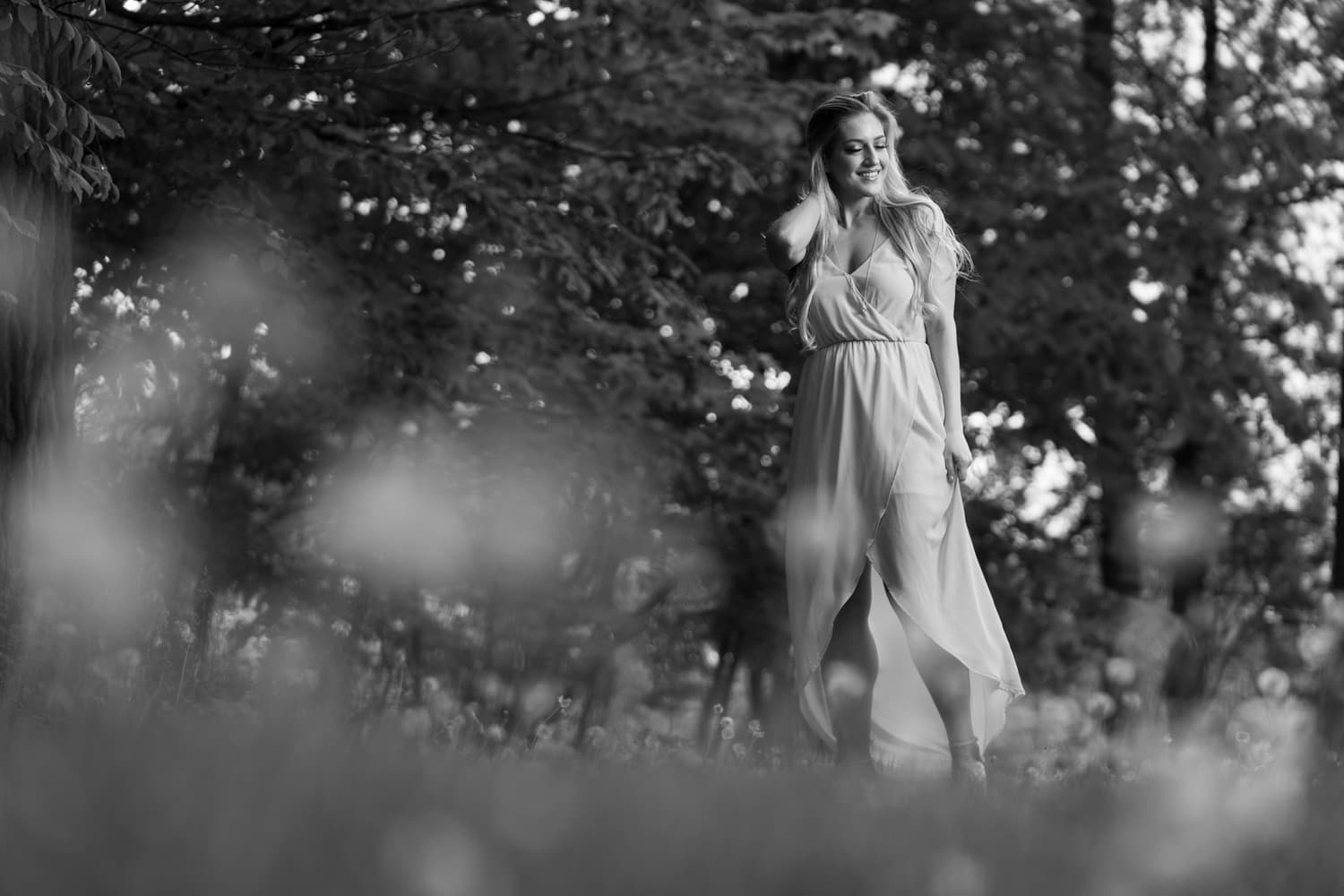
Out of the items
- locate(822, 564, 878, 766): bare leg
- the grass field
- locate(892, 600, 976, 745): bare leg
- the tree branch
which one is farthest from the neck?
the grass field

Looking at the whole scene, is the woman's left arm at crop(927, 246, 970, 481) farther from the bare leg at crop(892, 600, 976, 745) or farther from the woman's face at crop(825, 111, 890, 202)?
the bare leg at crop(892, 600, 976, 745)

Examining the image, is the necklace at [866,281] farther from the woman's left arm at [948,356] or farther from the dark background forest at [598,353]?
the dark background forest at [598,353]

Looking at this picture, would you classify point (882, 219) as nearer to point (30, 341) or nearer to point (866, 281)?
point (866, 281)

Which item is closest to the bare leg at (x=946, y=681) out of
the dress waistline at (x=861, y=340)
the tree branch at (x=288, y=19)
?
the dress waistline at (x=861, y=340)

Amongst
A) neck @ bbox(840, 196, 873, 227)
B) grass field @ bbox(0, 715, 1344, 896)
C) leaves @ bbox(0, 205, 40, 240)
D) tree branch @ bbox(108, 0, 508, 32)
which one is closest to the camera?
grass field @ bbox(0, 715, 1344, 896)

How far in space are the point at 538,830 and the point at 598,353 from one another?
6.84 meters

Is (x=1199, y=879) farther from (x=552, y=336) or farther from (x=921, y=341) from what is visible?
(x=552, y=336)

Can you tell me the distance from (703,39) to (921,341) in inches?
188

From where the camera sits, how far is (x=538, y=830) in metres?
2.20

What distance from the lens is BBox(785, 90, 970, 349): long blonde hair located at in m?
4.59

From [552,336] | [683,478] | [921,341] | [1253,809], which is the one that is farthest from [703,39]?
[1253,809]

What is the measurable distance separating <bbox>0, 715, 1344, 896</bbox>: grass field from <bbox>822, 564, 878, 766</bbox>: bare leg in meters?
1.46

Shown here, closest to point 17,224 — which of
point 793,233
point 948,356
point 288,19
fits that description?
point 288,19

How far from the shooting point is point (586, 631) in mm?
10547
